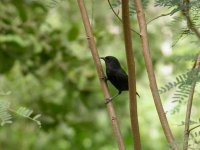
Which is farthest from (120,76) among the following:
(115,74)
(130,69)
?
(130,69)

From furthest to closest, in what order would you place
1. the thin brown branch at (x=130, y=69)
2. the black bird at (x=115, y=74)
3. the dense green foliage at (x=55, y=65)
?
the dense green foliage at (x=55, y=65) → the black bird at (x=115, y=74) → the thin brown branch at (x=130, y=69)

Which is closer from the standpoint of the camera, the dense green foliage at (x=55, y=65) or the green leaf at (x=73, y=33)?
the dense green foliage at (x=55, y=65)

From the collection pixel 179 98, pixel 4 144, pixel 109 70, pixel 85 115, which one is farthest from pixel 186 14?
pixel 4 144

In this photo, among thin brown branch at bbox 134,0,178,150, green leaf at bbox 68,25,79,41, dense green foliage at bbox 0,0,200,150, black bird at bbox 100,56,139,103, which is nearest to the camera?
thin brown branch at bbox 134,0,178,150

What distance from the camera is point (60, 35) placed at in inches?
140

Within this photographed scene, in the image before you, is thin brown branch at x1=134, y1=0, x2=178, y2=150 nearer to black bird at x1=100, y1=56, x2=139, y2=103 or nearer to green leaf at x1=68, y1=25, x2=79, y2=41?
black bird at x1=100, y1=56, x2=139, y2=103

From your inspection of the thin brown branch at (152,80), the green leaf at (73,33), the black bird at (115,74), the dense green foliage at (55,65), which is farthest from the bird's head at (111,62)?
the green leaf at (73,33)

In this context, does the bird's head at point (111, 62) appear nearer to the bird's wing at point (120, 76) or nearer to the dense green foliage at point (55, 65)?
the bird's wing at point (120, 76)

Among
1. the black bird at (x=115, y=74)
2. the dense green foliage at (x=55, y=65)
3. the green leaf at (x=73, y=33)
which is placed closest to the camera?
the black bird at (x=115, y=74)

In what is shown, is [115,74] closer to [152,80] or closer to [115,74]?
[115,74]

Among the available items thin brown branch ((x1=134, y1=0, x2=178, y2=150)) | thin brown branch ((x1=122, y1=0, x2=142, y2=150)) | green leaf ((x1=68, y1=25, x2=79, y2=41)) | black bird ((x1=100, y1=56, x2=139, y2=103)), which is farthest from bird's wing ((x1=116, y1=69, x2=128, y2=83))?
green leaf ((x1=68, y1=25, x2=79, y2=41))

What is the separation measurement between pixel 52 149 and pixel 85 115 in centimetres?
38

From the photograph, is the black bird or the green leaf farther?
the green leaf

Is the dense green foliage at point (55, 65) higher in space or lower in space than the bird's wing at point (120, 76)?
lower
